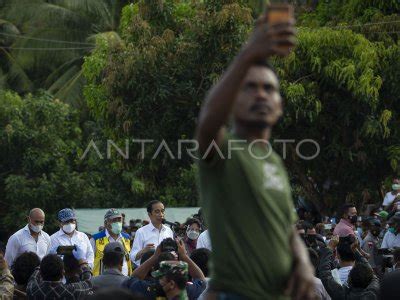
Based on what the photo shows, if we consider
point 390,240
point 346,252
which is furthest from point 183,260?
point 390,240

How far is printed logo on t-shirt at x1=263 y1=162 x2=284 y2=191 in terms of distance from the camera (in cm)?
428

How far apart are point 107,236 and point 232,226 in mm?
9099

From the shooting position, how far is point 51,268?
338 inches

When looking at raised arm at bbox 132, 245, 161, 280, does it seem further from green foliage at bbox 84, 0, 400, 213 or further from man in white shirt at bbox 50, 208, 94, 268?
green foliage at bbox 84, 0, 400, 213

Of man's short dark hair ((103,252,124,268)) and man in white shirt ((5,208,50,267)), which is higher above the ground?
man's short dark hair ((103,252,124,268))

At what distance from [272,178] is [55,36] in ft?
104

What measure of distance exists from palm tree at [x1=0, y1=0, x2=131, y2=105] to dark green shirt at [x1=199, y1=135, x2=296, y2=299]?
98.5ft

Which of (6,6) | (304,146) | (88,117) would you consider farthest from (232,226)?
→ (6,6)

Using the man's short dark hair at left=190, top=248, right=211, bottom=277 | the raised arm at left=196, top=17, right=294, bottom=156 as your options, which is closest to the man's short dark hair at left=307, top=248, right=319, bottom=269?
the man's short dark hair at left=190, top=248, right=211, bottom=277

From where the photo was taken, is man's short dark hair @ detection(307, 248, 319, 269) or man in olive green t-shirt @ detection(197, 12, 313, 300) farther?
man's short dark hair @ detection(307, 248, 319, 269)

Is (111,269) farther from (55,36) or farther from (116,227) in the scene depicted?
(55,36)

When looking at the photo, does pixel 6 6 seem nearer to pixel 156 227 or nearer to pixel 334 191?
pixel 334 191

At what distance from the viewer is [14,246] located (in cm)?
1336

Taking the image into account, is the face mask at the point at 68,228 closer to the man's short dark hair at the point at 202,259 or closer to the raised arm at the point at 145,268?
the man's short dark hair at the point at 202,259
